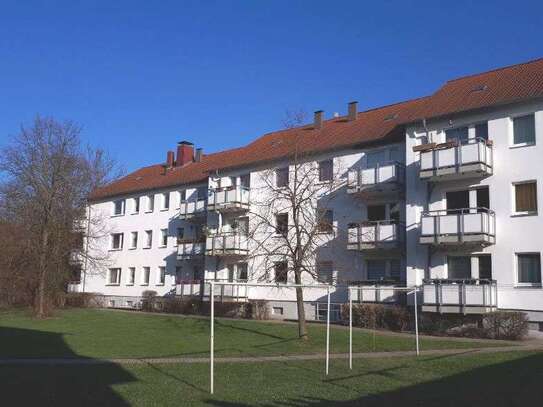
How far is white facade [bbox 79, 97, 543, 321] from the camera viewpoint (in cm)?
2508

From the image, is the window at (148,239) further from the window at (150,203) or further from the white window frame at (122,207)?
the white window frame at (122,207)

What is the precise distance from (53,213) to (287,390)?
2899 centimetres

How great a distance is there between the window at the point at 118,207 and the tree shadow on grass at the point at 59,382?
1234 inches

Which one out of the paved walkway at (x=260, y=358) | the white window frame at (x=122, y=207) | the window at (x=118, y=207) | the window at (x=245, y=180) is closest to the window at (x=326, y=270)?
the window at (x=245, y=180)

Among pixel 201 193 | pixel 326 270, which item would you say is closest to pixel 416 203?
pixel 326 270

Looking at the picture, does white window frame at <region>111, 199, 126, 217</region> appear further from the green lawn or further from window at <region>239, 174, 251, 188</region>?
the green lawn

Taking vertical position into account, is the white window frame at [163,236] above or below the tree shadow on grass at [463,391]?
above

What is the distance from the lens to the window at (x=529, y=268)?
24562mm

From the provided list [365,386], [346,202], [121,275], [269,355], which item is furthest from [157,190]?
[365,386]

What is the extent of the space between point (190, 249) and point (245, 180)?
645cm

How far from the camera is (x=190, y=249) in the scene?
135 feet

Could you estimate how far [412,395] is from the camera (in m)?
12.2

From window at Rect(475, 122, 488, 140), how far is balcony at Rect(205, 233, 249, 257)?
15.3m

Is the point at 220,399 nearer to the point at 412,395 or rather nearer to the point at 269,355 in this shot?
the point at 412,395
